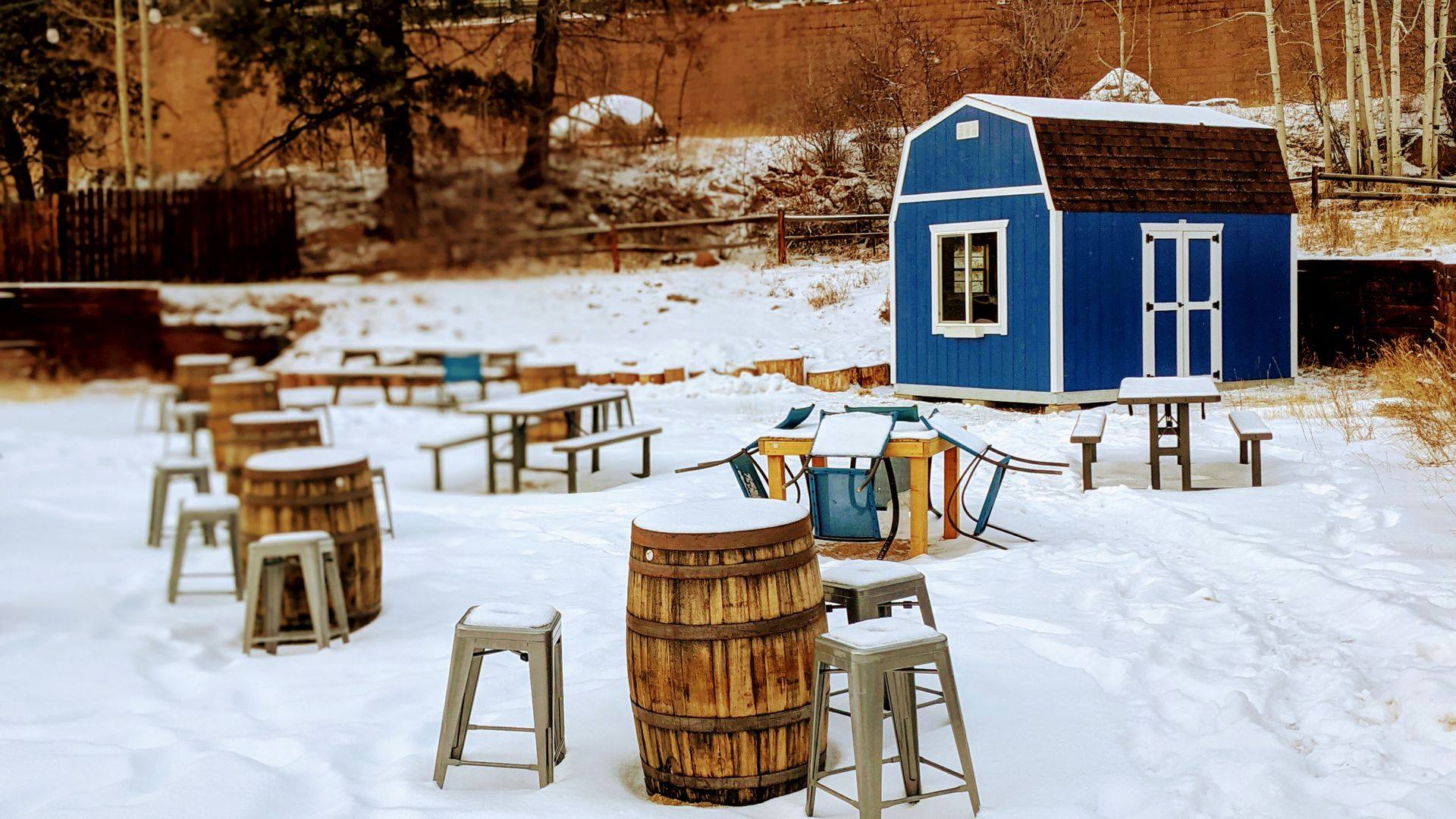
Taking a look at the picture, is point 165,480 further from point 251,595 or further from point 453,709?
point 453,709

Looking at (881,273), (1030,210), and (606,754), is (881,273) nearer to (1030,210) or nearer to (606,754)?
(1030,210)

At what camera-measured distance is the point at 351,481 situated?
4.45 m

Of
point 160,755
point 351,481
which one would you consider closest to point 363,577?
point 351,481

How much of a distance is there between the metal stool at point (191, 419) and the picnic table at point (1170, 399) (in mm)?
4339

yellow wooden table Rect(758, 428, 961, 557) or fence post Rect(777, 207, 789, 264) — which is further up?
fence post Rect(777, 207, 789, 264)

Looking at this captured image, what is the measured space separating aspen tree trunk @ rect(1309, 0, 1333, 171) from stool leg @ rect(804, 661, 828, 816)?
8.71ft

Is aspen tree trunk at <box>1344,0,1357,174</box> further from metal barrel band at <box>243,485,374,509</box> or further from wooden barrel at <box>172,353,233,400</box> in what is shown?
metal barrel band at <box>243,485,374,509</box>

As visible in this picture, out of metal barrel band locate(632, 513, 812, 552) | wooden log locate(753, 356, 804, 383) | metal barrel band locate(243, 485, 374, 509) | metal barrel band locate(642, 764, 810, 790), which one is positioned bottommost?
metal barrel band locate(642, 764, 810, 790)

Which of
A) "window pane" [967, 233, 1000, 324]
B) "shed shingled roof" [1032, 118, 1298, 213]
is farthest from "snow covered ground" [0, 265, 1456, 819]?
"shed shingled roof" [1032, 118, 1298, 213]

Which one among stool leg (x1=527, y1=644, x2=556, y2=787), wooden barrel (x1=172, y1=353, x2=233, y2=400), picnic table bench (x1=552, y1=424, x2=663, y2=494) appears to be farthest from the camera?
picnic table bench (x1=552, y1=424, x2=663, y2=494)

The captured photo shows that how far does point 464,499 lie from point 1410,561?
4.28 metres

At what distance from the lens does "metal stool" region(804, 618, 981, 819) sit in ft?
8.50

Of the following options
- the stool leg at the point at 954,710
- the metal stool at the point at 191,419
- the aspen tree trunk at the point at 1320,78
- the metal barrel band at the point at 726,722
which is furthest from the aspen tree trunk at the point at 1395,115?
the metal stool at the point at 191,419

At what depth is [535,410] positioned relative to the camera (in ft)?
16.5
